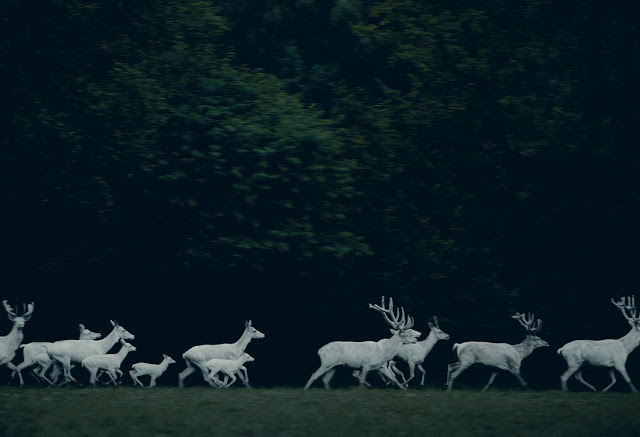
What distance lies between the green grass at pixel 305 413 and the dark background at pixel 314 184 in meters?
→ 6.37

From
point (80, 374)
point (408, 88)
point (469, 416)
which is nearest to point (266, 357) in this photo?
point (80, 374)

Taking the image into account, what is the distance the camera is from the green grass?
1553 centimetres

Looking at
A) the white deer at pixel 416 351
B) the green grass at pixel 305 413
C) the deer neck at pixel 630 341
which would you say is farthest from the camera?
the white deer at pixel 416 351

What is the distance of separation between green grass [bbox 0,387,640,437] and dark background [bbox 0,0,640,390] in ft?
20.9

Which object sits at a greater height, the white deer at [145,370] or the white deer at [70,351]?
the white deer at [70,351]

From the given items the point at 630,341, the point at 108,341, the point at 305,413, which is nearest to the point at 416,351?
the point at 630,341

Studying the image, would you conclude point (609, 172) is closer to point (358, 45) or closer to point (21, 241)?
point (358, 45)

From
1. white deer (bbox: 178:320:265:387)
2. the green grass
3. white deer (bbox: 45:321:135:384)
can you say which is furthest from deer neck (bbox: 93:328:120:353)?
the green grass

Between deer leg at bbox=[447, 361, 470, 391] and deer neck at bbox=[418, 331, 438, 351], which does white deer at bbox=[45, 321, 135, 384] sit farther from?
deer leg at bbox=[447, 361, 470, 391]

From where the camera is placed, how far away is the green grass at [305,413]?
1553 cm

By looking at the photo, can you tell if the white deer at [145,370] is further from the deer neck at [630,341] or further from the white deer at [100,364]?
the deer neck at [630,341]

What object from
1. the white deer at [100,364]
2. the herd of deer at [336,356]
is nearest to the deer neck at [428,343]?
the herd of deer at [336,356]

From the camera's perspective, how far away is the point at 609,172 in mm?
27266

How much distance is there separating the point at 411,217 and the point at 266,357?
240 inches
